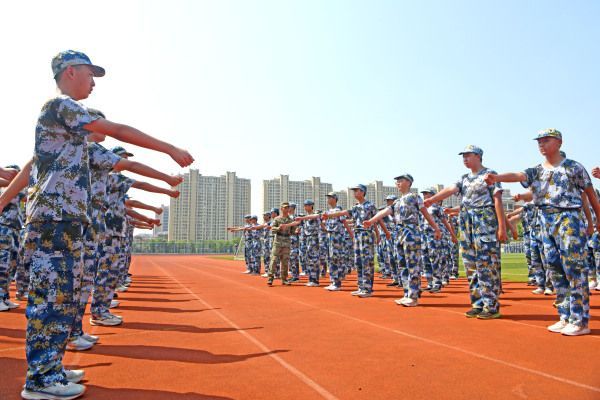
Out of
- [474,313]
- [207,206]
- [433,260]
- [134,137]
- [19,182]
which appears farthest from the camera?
[207,206]

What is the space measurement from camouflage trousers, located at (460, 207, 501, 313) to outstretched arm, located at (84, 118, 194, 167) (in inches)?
172

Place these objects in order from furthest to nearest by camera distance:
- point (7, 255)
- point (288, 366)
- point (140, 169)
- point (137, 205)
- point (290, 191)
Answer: point (290, 191)
point (7, 255)
point (137, 205)
point (140, 169)
point (288, 366)

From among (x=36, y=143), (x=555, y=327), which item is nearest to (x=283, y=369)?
(x=36, y=143)

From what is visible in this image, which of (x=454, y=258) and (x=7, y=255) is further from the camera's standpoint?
(x=454, y=258)

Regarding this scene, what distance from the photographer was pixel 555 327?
14.7 ft

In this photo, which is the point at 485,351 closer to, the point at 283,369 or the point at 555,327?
the point at 555,327

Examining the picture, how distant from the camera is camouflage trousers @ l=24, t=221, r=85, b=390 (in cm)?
249

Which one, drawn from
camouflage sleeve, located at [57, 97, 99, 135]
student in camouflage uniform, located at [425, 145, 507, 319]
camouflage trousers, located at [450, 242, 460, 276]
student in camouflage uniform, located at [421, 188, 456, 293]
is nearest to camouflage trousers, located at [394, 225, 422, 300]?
student in camouflage uniform, located at [425, 145, 507, 319]

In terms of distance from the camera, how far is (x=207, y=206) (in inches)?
3656

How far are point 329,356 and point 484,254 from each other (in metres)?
3.03

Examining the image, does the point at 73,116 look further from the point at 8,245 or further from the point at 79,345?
the point at 8,245

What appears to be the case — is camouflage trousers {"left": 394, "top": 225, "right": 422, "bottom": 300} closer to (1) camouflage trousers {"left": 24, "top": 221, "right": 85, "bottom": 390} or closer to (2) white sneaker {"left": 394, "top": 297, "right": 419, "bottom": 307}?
(2) white sneaker {"left": 394, "top": 297, "right": 419, "bottom": 307}

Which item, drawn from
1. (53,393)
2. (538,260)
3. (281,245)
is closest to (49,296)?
(53,393)

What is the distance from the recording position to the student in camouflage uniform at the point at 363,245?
8.13 m
